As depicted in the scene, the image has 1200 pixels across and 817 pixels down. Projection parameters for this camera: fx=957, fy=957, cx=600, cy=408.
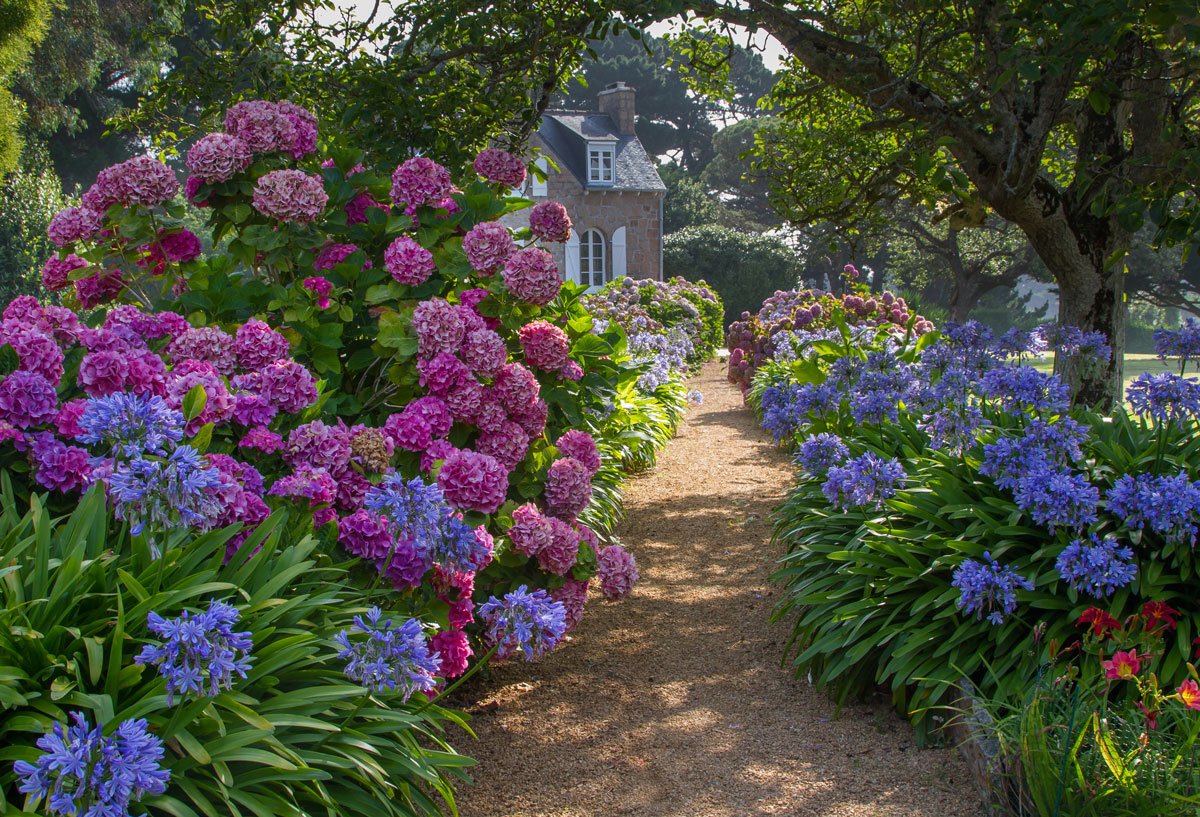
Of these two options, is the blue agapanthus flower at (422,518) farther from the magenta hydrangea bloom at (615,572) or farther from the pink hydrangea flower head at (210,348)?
the magenta hydrangea bloom at (615,572)

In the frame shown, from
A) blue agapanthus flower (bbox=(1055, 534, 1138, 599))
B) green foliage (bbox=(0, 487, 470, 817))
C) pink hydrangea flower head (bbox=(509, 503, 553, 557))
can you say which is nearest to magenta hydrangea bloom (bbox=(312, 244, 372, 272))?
pink hydrangea flower head (bbox=(509, 503, 553, 557))

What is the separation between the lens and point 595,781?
10.6 ft

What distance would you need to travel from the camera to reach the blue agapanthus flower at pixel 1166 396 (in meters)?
3.52

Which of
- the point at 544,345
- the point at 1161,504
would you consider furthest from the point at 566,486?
the point at 1161,504

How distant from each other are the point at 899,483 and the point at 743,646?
1.06 m

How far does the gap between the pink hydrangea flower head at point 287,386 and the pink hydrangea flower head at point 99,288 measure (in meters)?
1.59

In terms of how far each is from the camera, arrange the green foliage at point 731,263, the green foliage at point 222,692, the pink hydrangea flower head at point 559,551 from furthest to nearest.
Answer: the green foliage at point 731,263 → the pink hydrangea flower head at point 559,551 → the green foliage at point 222,692

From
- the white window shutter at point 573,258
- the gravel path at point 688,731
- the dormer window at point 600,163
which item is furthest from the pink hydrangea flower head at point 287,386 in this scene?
the dormer window at point 600,163

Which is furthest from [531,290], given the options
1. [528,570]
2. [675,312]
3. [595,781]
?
[675,312]

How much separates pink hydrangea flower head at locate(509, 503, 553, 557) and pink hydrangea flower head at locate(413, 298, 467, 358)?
68 centimetres

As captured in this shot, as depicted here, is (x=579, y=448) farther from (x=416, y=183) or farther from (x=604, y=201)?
(x=604, y=201)

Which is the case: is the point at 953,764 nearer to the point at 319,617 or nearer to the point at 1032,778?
the point at 1032,778

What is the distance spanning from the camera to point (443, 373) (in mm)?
3523

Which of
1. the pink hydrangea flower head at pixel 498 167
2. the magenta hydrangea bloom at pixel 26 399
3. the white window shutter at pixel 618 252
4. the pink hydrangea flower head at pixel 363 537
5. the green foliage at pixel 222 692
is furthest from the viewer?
the white window shutter at pixel 618 252
